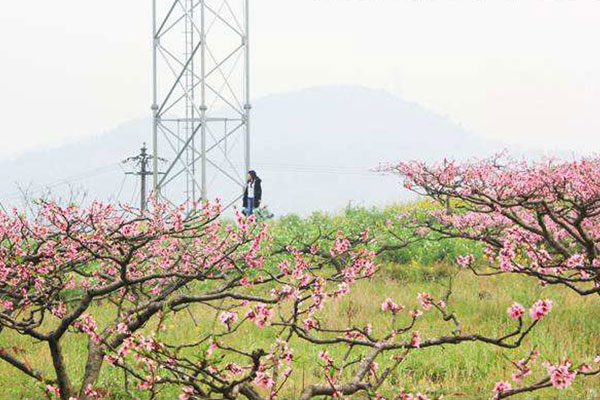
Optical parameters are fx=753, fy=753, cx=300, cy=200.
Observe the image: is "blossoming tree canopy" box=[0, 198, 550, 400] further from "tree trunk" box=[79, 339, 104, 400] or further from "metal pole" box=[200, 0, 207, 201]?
"metal pole" box=[200, 0, 207, 201]

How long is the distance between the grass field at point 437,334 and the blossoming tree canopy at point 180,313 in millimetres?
171

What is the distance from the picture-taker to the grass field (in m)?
7.47

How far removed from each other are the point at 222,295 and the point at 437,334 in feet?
15.5

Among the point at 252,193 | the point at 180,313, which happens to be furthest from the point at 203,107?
the point at 180,313

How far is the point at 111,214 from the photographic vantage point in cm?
893

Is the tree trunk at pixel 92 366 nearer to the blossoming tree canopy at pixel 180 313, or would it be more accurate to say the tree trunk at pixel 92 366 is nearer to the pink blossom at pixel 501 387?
the blossoming tree canopy at pixel 180 313

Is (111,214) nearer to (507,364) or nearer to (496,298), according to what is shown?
(507,364)

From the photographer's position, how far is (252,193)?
859 inches

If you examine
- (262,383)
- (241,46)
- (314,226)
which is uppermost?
(241,46)

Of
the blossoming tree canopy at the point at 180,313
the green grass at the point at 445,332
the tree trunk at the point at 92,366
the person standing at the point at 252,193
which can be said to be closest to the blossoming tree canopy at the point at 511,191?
the green grass at the point at 445,332

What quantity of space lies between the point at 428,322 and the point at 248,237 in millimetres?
4379

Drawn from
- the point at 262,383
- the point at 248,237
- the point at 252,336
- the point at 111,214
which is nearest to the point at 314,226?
the point at 252,336

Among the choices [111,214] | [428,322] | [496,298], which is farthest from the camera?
[496,298]

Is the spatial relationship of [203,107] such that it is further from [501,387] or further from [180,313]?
[501,387]
